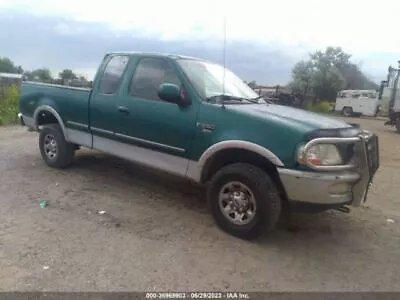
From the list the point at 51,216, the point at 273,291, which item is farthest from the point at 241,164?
the point at 51,216

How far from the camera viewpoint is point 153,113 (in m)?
5.21

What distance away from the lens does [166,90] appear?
485cm

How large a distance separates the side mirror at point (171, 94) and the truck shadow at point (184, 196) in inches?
55.2

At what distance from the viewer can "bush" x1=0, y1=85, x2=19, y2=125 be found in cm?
1367

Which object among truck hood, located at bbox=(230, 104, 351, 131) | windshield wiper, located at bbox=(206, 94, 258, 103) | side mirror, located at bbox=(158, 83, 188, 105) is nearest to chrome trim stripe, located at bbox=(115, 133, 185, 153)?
side mirror, located at bbox=(158, 83, 188, 105)

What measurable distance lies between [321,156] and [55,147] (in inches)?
174

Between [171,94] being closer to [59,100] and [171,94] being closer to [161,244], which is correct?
[161,244]

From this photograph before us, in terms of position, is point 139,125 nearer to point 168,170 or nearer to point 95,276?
point 168,170

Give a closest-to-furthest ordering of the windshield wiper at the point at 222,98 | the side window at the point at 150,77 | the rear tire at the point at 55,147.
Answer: the windshield wiper at the point at 222,98, the side window at the point at 150,77, the rear tire at the point at 55,147

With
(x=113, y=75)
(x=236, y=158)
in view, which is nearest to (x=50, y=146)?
(x=113, y=75)

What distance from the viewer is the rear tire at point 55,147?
6695 mm

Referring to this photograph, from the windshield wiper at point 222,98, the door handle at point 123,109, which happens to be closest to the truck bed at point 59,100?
the door handle at point 123,109

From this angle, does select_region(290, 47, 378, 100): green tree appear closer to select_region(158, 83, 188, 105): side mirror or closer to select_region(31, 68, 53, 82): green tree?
select_region(31, 68, 53, 82): green tree

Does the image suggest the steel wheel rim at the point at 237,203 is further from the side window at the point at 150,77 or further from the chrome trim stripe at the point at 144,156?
the side window at the point at 150,77
